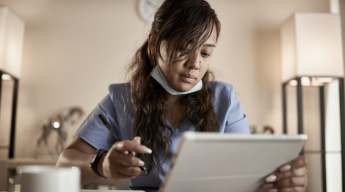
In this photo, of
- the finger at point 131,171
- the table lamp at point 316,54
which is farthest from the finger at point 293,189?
the table lamp at point 316,54

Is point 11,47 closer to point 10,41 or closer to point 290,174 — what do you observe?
point 10,41

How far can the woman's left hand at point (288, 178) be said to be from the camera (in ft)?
1.95

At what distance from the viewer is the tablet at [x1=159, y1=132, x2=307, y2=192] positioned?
45cm

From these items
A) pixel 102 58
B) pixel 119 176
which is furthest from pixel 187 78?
pixel 102 58

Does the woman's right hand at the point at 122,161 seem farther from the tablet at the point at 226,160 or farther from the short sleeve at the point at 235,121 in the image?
the short sleeve at the point at 235,121

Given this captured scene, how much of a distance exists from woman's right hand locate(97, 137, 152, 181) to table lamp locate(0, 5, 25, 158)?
2.05 metres

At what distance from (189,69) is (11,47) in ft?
6.85

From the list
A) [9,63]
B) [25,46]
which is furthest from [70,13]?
[9,63]

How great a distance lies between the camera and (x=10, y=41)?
7.88ft

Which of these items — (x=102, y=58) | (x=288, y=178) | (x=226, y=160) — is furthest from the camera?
(x=102, y=58)

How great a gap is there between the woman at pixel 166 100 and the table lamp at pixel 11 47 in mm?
1696

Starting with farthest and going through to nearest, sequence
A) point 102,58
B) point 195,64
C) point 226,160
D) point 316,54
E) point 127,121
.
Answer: point 102,58
point 316,54
point 127,121
point 195,64
point 226,160

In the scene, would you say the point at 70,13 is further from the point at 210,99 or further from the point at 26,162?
the point at 210,99

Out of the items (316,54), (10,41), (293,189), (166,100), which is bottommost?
(293,189)
